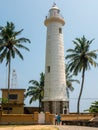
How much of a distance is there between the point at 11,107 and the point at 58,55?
1316 cm

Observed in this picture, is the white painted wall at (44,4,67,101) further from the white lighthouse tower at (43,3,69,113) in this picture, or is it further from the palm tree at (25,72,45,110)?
the palm tree at (25,72,45,110)

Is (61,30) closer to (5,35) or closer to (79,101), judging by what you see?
(5,35)

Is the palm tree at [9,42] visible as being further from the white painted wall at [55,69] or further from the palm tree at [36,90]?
the palm tree at [36,90]

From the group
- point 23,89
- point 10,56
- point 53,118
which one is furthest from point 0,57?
point 53,118

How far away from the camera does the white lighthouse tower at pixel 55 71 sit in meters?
45.2

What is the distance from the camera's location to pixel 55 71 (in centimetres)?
4591

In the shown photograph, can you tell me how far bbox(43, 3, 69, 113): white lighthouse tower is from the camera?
1779 inches

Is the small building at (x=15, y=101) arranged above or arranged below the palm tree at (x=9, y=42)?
below

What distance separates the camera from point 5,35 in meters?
48.5

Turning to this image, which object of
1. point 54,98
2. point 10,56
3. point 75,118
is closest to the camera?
point 75,118

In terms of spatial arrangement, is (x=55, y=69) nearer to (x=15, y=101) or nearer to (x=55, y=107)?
(x=55, y=107)

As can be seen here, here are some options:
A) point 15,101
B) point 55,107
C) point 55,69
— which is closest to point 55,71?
point 55,69

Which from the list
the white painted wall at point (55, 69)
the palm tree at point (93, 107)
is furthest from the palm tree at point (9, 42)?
the palm tree at point (93, 107)

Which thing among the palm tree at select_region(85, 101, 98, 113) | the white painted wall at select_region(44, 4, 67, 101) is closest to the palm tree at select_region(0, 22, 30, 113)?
the white painted wall at select_region(44, 4, 67, 101)
